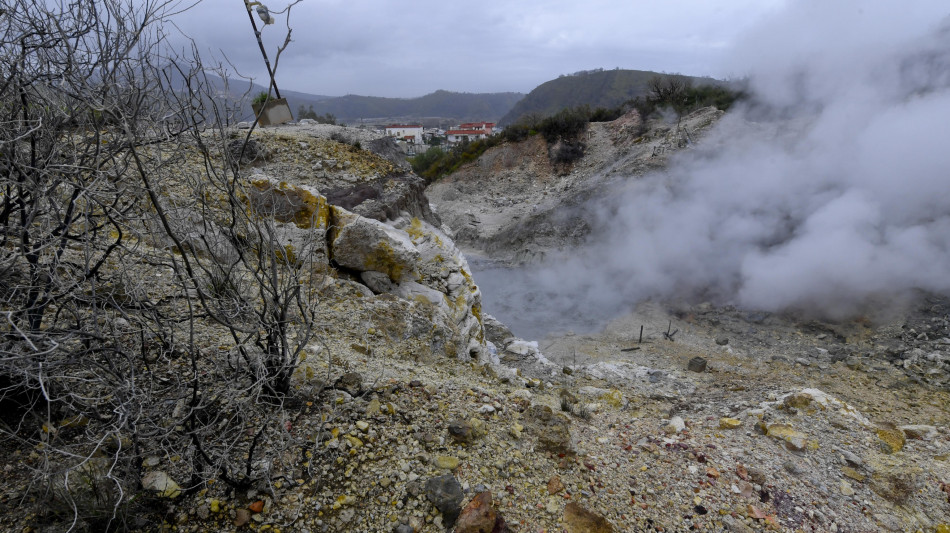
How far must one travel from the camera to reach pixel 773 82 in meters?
13.5

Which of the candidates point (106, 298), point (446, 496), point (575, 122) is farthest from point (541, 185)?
point (106, 298)

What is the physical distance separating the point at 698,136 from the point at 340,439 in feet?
52.2

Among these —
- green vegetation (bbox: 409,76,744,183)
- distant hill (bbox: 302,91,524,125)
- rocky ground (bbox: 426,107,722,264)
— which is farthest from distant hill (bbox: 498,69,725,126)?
rocky ground (bbox: 426,107,722,264)

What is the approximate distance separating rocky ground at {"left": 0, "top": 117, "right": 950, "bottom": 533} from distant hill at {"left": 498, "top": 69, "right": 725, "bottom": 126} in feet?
236

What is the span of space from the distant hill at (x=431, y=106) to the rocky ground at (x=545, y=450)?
106 meters

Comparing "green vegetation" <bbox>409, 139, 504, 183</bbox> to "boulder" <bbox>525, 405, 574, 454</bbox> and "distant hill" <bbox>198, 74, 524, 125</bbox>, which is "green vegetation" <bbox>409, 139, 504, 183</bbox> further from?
"distant hill" <bbox>198, 74, 524, 125</bbox>

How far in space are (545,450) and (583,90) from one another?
8634 cm

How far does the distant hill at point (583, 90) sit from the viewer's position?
243 feet

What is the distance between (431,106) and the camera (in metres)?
142

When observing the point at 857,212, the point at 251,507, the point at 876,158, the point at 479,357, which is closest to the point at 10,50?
the point at 251,507

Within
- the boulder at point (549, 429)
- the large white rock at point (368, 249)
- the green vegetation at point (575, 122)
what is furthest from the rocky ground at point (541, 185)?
the boulder at point (549, 429)

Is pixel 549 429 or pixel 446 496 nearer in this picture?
pixel 446 496

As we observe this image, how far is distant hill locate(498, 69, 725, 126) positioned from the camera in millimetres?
74031

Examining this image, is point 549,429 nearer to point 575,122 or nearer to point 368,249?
point 368,249
